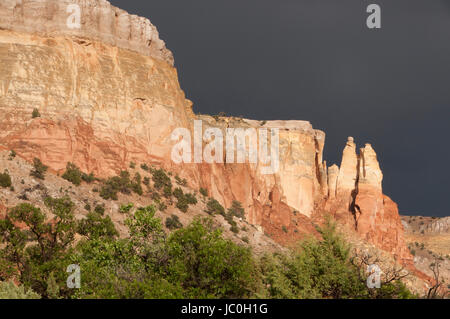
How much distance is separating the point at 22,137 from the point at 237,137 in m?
29.5

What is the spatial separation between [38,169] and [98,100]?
9.67m

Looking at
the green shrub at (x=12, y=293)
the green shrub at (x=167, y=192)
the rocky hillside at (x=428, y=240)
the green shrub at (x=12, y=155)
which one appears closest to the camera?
the green shrub at (x=12, y=293)

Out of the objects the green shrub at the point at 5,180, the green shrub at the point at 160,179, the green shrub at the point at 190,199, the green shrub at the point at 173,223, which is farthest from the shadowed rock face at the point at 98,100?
the green shrub at the point at 173,223

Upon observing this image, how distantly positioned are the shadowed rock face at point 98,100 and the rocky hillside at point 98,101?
0.28 ft

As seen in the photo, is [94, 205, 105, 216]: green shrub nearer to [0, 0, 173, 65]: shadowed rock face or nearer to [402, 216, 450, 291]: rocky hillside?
[0, 0, 173, 65]: shadowed rock face

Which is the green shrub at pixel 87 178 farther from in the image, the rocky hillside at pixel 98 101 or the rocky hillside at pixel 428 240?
the rocky hillside at pixel 428 240

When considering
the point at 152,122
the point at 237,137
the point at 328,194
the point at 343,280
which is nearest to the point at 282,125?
the point at 328,194

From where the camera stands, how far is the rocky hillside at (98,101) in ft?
162

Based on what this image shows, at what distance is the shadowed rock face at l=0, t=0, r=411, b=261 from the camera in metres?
49.6

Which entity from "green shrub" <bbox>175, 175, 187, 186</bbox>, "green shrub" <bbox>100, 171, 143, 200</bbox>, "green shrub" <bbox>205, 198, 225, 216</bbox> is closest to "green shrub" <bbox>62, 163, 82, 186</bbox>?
"green shrub" <bbox>100, 171, 143, 200</bbox>

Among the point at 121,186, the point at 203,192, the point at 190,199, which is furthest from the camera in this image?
the point at 203,192

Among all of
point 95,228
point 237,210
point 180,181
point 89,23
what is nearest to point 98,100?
point 89,23

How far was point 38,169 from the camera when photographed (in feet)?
154

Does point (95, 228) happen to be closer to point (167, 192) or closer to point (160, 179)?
point (167, 192)
